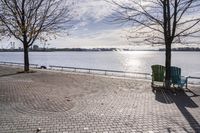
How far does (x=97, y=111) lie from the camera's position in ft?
25.4

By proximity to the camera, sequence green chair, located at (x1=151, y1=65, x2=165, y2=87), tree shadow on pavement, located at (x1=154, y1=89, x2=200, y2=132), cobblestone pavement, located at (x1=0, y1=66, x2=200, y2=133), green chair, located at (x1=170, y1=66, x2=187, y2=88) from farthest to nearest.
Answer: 1. green chair, located at (x1=151, y1=65, x2=165, y2=87)
2. green chair, located at (x1=170, y1=66, x2=187, y2=88)
3. tree shadow on pavement, located at (x1=154, y1=89, x2=200, y2=132)
4. cobblestone pavement, located at (x1=0, y1=66, x2=200, y2=133)

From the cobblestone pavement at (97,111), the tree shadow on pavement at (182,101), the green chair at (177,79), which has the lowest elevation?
the tree shadow on pavement at (182,101)

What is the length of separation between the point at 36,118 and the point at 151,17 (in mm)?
8332

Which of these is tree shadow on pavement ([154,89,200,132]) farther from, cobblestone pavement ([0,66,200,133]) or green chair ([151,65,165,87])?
green chair ([151,65,165,87])

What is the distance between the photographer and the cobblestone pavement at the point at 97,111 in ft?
20.4

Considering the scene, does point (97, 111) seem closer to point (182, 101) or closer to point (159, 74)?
point (182, 101)

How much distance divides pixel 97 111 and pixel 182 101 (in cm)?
355

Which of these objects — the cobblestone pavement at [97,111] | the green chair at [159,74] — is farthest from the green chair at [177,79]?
the cobblestone pavement at [97,111]

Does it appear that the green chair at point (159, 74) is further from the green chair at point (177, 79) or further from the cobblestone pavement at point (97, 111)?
the cobblestone pavement at point (97, 111)

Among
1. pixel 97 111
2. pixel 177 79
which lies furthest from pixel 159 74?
pixel 97 111

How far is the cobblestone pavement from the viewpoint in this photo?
6223mm

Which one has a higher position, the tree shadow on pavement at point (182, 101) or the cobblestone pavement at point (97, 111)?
the cobblestone pavement at point (97, 111)

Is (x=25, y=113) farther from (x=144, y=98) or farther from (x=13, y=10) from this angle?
(x=13, y=10)

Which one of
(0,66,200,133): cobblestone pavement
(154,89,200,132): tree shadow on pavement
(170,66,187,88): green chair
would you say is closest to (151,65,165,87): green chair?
(170,66,187,88): green chair
